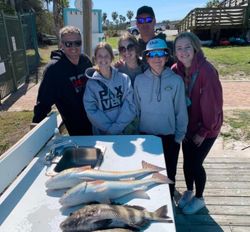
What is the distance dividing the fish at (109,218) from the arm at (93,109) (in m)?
1.39

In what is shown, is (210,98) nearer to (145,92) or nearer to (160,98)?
(160,98)

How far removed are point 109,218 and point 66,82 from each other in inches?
75.3

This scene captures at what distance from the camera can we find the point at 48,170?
2504 millimetres

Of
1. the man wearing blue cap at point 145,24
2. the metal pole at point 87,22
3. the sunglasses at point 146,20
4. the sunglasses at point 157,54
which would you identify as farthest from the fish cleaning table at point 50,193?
the metal pole at point 87,22

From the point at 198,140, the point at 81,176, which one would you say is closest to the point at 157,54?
the point at 198,140

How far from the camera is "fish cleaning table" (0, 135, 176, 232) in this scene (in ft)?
6.15

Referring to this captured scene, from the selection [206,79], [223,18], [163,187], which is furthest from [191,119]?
[223,18]

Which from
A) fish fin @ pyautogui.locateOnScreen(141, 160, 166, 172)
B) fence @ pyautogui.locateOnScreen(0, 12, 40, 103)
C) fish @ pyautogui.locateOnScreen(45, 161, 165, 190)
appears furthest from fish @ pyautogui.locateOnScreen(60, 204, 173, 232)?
fence @ pyautogui.locateOnScreen(0, 12, 40, 103)

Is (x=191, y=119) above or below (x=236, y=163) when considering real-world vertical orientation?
above

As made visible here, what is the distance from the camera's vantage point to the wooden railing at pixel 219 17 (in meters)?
24.7

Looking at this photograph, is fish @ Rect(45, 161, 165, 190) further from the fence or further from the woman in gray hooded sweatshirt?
the fence

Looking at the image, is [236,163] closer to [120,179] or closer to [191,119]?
[191,119]

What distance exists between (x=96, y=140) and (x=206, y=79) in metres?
1.07

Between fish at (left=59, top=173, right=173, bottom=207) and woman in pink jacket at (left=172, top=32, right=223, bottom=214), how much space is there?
120 centimetres
